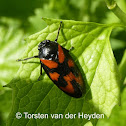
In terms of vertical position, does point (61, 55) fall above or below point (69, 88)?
above

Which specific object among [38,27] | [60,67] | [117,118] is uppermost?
[38,27]

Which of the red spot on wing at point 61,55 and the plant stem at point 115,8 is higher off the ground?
the plant stem at point 115,8

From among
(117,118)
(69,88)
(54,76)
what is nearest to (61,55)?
(54,76)

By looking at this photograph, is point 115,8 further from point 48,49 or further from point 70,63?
point 48,49

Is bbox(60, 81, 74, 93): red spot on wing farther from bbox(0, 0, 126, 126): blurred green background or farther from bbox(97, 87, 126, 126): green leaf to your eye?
bbox(0, 0, 126, 126): blurred green background

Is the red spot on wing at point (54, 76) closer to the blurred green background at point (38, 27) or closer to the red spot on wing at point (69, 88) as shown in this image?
the red spot on wing at point (69, 88)

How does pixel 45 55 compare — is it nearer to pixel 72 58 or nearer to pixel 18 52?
pixel 72 58

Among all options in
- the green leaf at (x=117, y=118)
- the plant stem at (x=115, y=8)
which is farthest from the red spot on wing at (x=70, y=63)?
the green leaf at (x=117, y=118)
